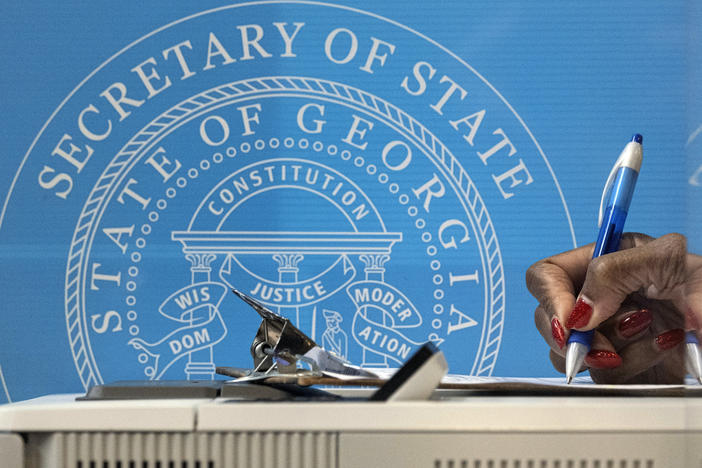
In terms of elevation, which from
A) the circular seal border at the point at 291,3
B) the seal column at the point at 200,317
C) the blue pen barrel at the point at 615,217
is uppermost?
the circular seal border at the point at 291,3

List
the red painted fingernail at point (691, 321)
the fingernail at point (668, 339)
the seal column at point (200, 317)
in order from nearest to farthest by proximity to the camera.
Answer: the red painted fingernail at point (691, 321) → the fingernail at point (668, 339) → the seal column at point (200, 317)

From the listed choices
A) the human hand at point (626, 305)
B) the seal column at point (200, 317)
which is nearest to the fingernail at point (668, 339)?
the human hand at point (626, 305)

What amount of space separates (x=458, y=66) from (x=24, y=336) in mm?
882

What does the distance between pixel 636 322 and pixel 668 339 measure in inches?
1.0

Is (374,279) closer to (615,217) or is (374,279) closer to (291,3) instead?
(291,3)

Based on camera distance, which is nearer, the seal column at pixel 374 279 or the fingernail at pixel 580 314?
the fingernail at pixel 580 314

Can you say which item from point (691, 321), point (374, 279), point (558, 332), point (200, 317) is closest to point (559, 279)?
point (558, 332)

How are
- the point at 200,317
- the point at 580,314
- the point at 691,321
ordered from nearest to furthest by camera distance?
the point at 691,321 → the point at 580,314 → the point at 200,317

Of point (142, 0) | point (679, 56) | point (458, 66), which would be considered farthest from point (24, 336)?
point (679, 56)

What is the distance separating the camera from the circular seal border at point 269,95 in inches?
49.9

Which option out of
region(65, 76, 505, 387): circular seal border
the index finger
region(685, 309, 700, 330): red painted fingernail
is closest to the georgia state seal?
region(65, 76, 505, 387): circular seal border

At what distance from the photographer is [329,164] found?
130cm

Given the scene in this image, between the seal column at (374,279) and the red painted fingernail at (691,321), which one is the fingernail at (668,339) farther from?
the seal column at (374,279)

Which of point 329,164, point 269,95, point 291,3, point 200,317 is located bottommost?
point 200,317
